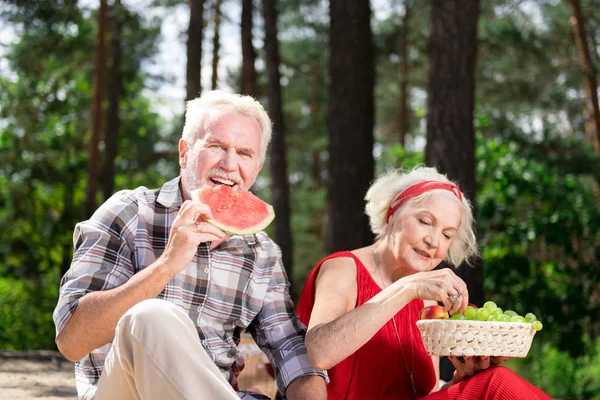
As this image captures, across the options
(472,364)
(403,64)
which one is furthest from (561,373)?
(403,64)

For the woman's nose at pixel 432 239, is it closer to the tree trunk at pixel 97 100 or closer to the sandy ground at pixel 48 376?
the sandy ground at pixel 48 376

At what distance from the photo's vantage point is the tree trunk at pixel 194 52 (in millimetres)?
13680

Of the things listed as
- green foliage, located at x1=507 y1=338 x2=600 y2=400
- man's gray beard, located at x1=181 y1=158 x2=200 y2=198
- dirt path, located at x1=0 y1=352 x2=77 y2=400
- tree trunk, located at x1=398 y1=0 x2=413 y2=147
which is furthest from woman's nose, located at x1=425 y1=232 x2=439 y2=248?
tree trunk, located at x1=398 y1=0 x2=413 y2=147

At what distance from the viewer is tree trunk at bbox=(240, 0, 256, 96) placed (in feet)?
52.0

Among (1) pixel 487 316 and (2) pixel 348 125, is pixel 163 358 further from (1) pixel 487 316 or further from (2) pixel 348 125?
(2) pixel 348 125

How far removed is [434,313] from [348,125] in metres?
5.76

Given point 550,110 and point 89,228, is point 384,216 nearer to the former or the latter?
point 89,228

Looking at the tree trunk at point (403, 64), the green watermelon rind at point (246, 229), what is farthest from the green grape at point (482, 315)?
the tree trunk at point (403, 64)

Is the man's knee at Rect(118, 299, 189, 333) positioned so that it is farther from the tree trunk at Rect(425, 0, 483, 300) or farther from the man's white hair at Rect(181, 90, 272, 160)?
the tree trunk at Rect(425, 0, 483, 300)

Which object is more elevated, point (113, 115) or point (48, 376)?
point (113, 115)

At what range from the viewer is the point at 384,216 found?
4.14 metres

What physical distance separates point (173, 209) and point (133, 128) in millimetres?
21059

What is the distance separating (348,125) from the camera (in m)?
9.12

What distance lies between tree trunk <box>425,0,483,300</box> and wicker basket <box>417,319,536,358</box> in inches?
169
